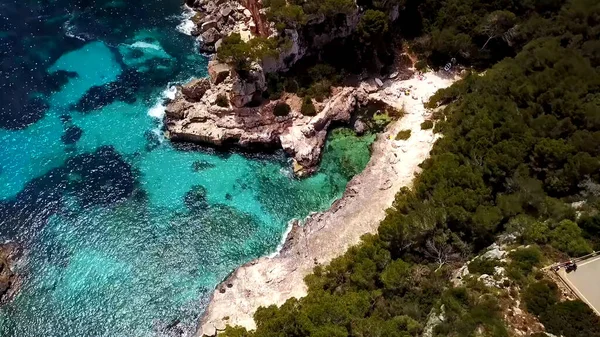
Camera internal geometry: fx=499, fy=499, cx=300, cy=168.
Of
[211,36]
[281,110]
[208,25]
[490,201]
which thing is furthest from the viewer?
[208,25]

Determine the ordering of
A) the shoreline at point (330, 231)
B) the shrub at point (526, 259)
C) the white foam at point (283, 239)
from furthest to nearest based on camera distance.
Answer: the white foam at point (283, 239) → the shoreline at point (330, 231) → the shrub at point (526, 259)

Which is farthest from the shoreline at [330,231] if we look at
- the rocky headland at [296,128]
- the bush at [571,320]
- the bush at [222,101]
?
the bush at [571,320]

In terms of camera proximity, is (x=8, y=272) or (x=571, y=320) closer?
(x=571, y=320)

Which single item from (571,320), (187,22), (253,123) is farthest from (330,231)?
(187,22)

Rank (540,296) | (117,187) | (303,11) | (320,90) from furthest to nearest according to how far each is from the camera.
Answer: (320,90) < (303,11) < (117,187) < (540,296)

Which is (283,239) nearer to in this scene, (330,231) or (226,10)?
(330,231)

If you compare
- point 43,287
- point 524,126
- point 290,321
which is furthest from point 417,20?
point 43,287

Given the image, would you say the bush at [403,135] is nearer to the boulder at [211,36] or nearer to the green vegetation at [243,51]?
the green vegetation at [243,51]
